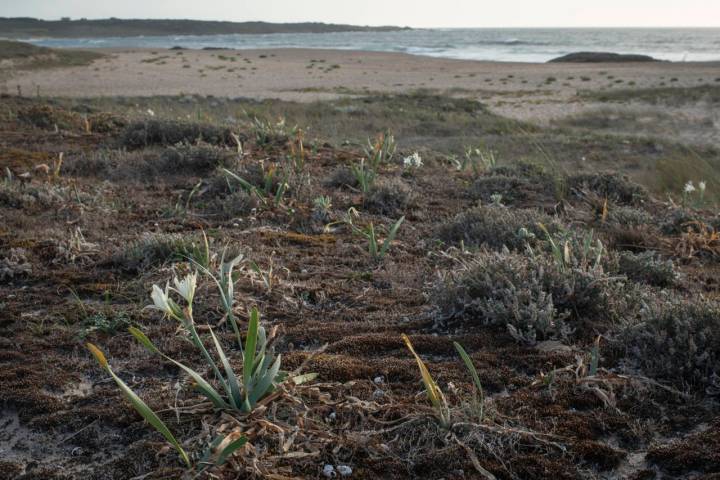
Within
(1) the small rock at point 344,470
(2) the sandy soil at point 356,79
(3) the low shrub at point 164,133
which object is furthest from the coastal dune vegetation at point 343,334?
(2) the sandy soil at point 356,79

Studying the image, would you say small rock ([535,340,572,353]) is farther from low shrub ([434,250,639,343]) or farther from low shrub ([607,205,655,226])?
low shrub ([607,205,655,226])

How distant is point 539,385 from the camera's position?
2293 millimetres

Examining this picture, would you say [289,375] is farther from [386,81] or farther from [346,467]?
[386,81]

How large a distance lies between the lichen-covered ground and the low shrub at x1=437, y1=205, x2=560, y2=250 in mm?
20

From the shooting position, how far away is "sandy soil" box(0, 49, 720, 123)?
74.2ft

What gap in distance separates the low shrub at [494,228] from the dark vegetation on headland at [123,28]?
10980cm

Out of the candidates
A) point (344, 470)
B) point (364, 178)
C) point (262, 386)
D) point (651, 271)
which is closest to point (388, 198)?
point (364, 178)

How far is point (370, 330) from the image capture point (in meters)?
2.84

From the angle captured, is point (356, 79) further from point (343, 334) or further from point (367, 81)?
point (343, 334)

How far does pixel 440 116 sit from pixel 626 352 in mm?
14441

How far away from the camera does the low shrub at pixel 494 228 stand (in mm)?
4008

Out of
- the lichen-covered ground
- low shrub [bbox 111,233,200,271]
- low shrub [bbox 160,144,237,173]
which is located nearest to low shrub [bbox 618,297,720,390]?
the lichen-covered ground

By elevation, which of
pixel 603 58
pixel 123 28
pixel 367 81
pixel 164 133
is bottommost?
pixel 164 133

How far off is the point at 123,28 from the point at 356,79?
108 metres
